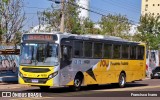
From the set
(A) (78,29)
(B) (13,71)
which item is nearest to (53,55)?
(B) (13,71)

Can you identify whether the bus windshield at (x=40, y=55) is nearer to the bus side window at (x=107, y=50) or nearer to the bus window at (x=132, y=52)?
the bus side window at (x=107, y=50)

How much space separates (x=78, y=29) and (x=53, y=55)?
106ft

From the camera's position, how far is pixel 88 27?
60375 mm

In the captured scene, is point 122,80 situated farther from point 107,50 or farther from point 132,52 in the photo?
point 107,50

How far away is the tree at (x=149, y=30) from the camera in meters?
63.0

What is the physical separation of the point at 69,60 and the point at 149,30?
43719mm

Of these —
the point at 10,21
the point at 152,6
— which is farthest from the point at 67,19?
the point at 152,6

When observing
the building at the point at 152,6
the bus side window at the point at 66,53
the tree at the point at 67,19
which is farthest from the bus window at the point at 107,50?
the building at the point at 152,6

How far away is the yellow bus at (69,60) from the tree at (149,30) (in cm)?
3616

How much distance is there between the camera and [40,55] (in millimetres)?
21281

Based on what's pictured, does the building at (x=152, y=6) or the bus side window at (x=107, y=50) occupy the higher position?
the building at (x=152, y=6)

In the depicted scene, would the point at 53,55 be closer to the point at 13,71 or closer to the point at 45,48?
the point at 45,48

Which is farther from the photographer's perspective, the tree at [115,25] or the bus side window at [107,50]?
the tree at [115,25]

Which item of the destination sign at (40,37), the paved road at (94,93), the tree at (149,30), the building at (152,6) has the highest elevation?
the building at (152,6)
